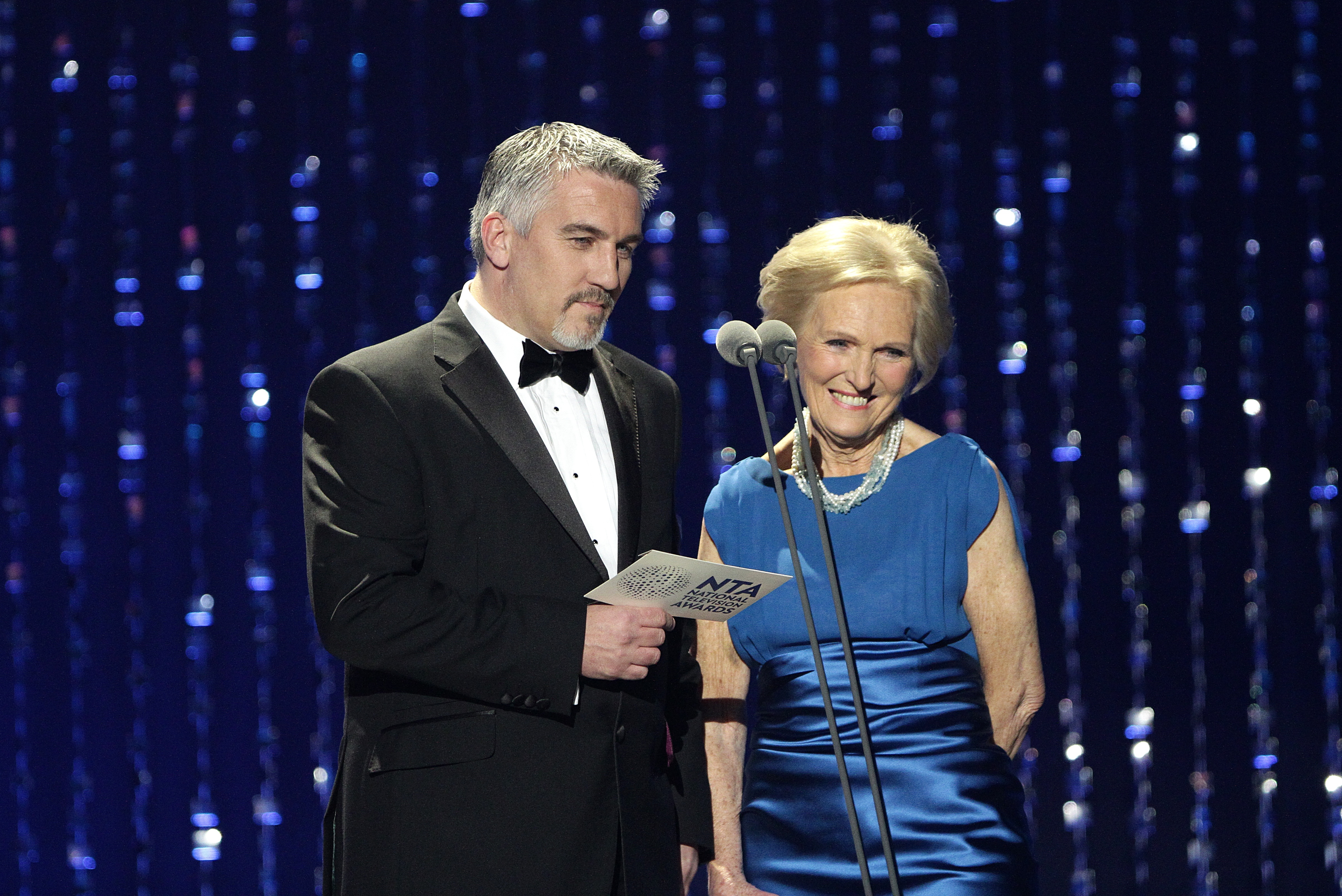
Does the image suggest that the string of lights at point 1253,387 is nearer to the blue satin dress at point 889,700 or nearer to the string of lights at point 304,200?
the blue satin dress at point 889,700

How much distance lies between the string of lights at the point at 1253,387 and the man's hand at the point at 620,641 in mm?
2377

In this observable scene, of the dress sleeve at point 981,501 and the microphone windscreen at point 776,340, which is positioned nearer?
the microphone windscreen at point 776,340

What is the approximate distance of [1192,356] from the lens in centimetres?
332

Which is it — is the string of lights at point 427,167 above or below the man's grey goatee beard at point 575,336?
above

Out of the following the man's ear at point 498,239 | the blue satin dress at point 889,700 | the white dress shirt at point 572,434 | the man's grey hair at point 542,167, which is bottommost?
the blue satin dress at point 889,700

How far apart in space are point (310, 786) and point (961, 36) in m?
2.70

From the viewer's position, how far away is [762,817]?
6.12 ft

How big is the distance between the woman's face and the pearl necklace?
0.17ft

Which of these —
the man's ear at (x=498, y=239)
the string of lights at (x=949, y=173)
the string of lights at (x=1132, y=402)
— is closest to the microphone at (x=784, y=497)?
the man's ear at (x=498, y=239)


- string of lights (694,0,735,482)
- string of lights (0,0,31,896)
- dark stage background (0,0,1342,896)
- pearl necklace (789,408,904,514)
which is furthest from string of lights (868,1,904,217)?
string of lights (0,0,31,896)

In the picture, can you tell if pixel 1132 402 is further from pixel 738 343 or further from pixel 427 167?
pixel 738 343

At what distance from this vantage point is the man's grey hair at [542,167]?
1.70 metres

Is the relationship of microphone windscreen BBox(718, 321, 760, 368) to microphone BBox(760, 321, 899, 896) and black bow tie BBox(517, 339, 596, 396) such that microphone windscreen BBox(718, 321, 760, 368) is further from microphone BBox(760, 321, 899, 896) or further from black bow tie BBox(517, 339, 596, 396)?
black bow tie BBox(517, 339, 596, 396)

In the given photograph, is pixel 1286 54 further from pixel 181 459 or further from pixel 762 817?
pixel 181 459
